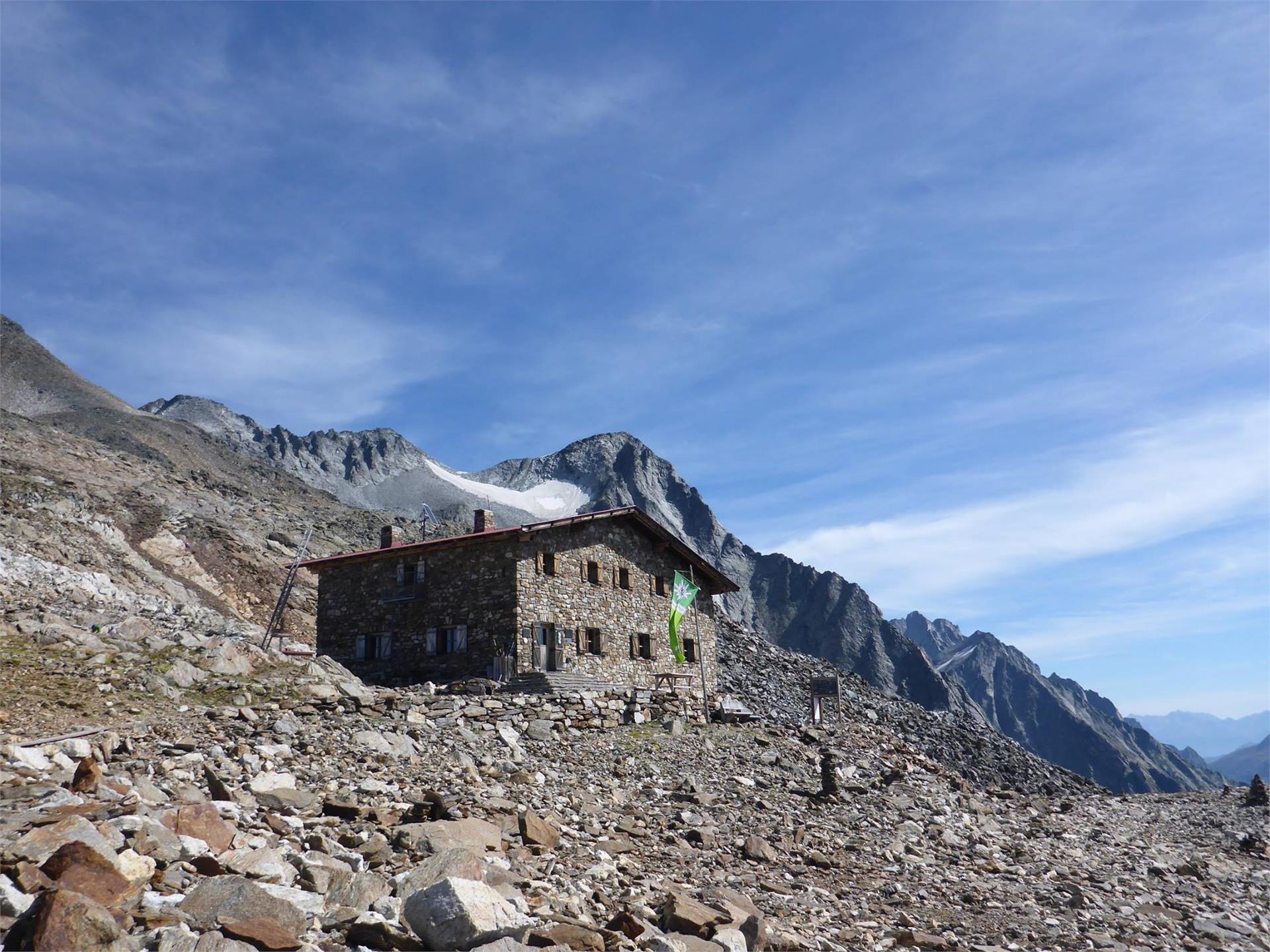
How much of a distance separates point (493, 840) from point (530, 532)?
19403mm

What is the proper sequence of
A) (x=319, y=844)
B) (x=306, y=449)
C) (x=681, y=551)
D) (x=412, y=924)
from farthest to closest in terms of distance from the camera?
(x=306, y=449), (x=681, y=551), (x=319, y=844), (x=412, y=924)

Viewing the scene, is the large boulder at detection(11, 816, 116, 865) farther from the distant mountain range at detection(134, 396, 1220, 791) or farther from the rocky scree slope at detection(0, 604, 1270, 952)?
the distant mountain range at detection(134, 396, 1220, 791)

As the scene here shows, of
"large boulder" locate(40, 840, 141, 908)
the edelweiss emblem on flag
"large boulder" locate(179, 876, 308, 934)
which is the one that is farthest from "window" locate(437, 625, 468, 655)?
"large boulder" locate(40, 840, 141, 908)

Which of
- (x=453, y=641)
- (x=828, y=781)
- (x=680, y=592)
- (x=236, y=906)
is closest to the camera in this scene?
(x=236, y=906)

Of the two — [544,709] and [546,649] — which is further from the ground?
[546,649]

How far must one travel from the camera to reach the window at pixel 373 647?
114ft

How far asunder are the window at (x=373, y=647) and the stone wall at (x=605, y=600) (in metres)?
6.46

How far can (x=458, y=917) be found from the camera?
910 cm

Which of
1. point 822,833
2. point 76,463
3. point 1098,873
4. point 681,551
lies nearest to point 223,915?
point 822,833

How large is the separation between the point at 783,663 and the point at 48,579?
43.4m

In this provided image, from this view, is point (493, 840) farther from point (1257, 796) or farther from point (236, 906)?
point (1257, 796)

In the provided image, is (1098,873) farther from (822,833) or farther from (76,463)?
(76,463)

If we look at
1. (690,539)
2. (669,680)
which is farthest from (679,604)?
(690,539)

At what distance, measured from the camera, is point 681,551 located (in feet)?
132
